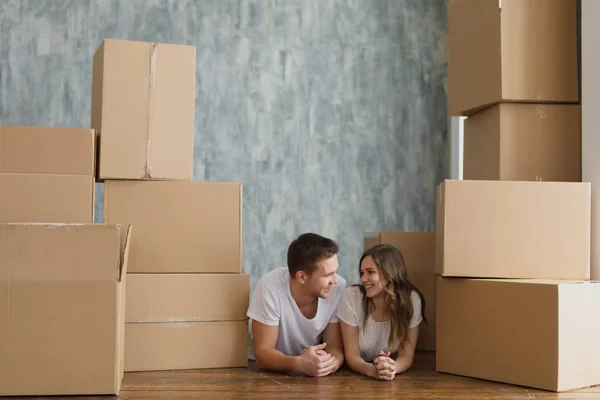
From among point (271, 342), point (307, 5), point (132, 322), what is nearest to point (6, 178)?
point (132, 322)

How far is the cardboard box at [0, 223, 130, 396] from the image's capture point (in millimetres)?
2523

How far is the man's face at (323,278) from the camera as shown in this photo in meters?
3.04

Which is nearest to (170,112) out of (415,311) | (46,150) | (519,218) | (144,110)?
(144,110)

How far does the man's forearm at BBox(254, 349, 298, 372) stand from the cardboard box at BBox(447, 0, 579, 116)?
4.18ft

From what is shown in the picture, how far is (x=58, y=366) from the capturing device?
99.9 inches

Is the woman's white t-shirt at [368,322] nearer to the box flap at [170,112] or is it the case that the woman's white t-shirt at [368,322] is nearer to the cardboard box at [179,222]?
the cardboard box at [179,222]

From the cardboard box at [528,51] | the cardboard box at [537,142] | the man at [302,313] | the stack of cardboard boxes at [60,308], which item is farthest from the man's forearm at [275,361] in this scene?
the cardboard box at [528,51]

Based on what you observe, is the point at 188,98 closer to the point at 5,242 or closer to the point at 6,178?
the point at 6,178

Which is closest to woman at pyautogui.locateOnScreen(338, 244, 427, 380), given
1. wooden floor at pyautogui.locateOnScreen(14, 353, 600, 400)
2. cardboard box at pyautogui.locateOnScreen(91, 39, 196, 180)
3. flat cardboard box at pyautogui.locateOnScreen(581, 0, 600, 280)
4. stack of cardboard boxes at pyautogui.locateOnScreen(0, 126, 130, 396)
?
wooden floor at pyautogui.locateOnScreen(14, 353, 600, 400)

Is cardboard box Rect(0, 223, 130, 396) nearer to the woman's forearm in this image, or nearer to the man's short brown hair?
the man's short brown hair

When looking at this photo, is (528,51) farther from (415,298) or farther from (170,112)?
Answer: (170,112)

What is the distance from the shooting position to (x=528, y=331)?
2748 millimetres

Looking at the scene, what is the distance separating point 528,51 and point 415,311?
110 cm

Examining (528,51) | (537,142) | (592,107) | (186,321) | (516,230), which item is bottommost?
(186,321)
